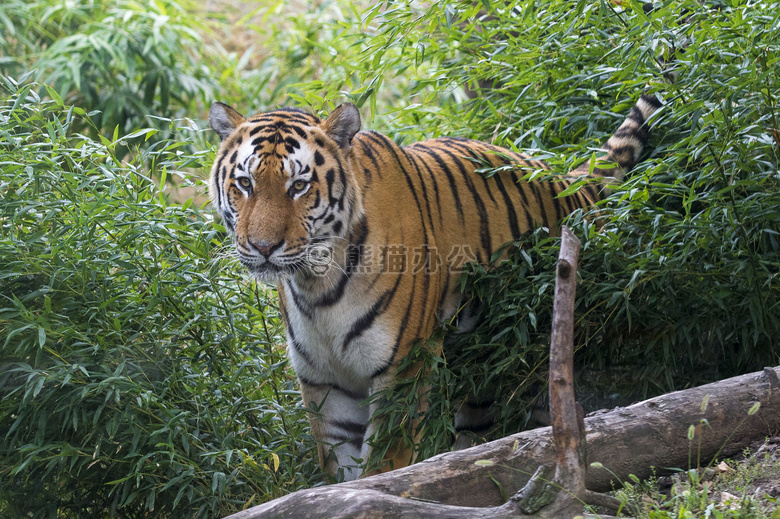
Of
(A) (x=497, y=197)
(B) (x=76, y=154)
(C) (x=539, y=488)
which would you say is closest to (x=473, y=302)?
(A) (x=497, y=197)

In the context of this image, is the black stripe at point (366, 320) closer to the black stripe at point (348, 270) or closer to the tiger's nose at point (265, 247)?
the black stripe at point (348, 270)

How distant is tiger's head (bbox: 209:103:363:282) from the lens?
2.34 meters

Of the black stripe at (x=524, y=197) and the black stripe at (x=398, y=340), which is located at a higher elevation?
the black stripe at (x=524, y=197)

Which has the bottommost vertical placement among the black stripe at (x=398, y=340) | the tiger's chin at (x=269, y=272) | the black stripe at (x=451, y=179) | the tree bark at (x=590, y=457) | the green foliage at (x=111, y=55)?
the tree bark at (x=590, y=457)

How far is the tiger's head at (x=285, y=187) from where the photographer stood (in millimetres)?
2344

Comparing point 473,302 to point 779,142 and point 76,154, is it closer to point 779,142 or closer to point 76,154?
point 779,142

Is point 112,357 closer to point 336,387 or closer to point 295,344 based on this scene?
point 295,344

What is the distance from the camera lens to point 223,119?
2.60m

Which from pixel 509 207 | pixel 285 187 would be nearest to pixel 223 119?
pixel 285 187

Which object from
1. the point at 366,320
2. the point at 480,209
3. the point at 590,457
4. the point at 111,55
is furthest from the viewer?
the point at 111,55

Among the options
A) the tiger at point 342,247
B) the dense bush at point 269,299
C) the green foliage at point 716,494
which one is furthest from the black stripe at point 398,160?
the green foliage at point 716,494

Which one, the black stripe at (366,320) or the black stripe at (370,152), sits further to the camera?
the black stripe at (370,152)

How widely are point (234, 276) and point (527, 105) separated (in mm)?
1527

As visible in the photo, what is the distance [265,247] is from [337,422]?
2.44 feet
